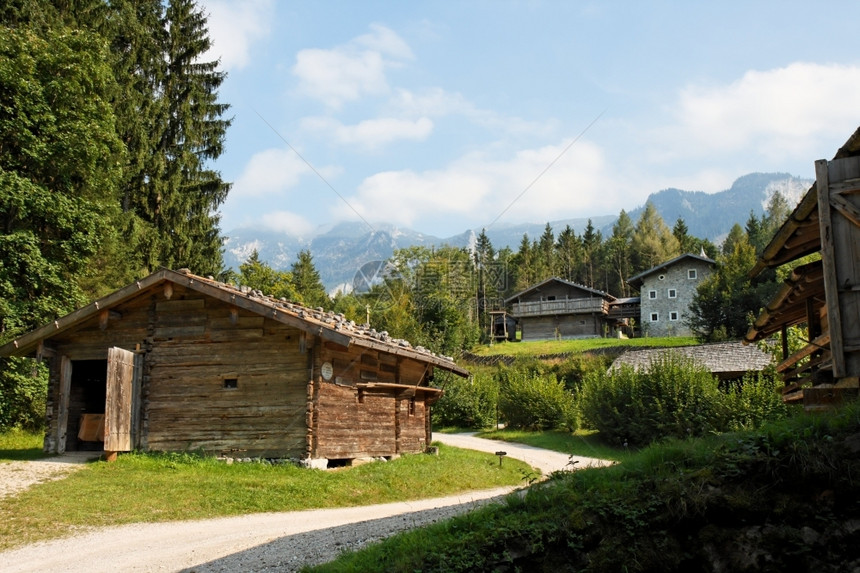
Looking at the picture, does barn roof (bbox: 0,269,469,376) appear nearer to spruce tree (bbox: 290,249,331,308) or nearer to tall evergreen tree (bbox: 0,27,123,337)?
tall evergreen tree (bbox: 0,27,123,337)

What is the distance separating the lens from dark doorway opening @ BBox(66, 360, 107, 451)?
60.5 ft

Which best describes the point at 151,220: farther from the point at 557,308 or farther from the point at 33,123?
the point at 557,308

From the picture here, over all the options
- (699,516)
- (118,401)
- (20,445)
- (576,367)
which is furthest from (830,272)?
(576,367)

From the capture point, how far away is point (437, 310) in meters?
61.5

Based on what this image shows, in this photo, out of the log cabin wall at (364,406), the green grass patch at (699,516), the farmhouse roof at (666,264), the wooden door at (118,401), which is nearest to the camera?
the green grass patch at (699,516)

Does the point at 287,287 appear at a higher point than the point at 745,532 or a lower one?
higher

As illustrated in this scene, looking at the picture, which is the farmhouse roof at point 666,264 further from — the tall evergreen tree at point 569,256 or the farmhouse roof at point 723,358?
the tall evergreen tree at point 569,256

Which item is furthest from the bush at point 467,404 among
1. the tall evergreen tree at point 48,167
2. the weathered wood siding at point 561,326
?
the weathered wood siding at point 561,326

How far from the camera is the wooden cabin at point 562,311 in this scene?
68250 mm

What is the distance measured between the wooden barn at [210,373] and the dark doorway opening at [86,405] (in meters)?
0.07

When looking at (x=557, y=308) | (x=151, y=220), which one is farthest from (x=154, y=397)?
(x=557, y=308)

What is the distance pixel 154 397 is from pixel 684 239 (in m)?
95.2

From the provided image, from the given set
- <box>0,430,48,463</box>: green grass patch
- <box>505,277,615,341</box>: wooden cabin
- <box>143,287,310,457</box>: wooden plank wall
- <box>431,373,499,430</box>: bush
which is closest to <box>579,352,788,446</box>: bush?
<box>431,373,499,430</box>: bush

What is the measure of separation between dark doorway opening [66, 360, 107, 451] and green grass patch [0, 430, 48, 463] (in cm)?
102
